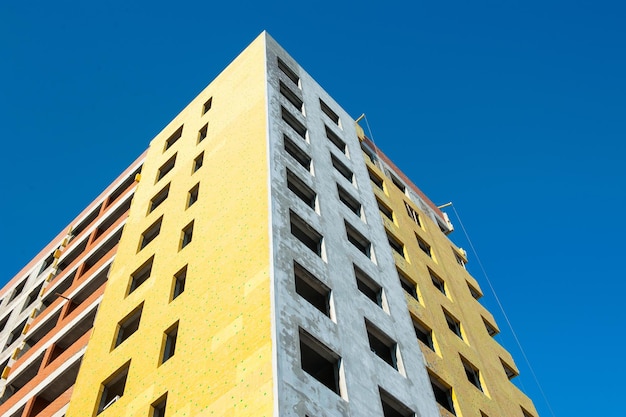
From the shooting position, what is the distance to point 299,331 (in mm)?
21344

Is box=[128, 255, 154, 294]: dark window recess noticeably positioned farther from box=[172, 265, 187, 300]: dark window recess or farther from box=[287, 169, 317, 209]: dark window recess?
box=[287, 169, 317, 209]: dark window recess

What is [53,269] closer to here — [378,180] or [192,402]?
[378,180]

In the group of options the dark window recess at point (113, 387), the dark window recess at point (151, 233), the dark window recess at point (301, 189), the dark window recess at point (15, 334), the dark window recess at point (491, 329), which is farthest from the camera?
the dark window recess at point (15, 334)

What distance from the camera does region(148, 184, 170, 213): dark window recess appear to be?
36.3 m

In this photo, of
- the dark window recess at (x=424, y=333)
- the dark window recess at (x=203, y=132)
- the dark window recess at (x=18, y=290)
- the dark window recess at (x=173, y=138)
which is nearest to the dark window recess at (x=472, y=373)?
the dark window recess at (x=424, y=333)

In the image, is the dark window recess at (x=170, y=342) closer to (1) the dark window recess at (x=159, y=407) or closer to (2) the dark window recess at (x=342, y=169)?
(1) the dark window recess at (x=159, y=407)

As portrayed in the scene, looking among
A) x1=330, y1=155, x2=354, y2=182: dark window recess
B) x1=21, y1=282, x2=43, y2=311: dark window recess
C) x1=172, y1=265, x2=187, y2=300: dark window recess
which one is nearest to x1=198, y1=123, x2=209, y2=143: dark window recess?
x1=330, y1=155, x2=354, y2=182: dark window recess

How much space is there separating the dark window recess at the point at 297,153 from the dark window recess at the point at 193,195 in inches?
194

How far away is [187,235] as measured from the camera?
30.2m

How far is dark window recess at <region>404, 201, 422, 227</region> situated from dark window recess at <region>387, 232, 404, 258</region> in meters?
5.84

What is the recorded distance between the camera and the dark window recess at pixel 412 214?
42.1m

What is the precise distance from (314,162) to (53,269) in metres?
22.9

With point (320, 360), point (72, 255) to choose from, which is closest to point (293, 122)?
point (320, 360)

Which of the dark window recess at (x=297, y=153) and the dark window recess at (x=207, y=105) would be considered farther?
the dark window recess at (x=207, y=105)
